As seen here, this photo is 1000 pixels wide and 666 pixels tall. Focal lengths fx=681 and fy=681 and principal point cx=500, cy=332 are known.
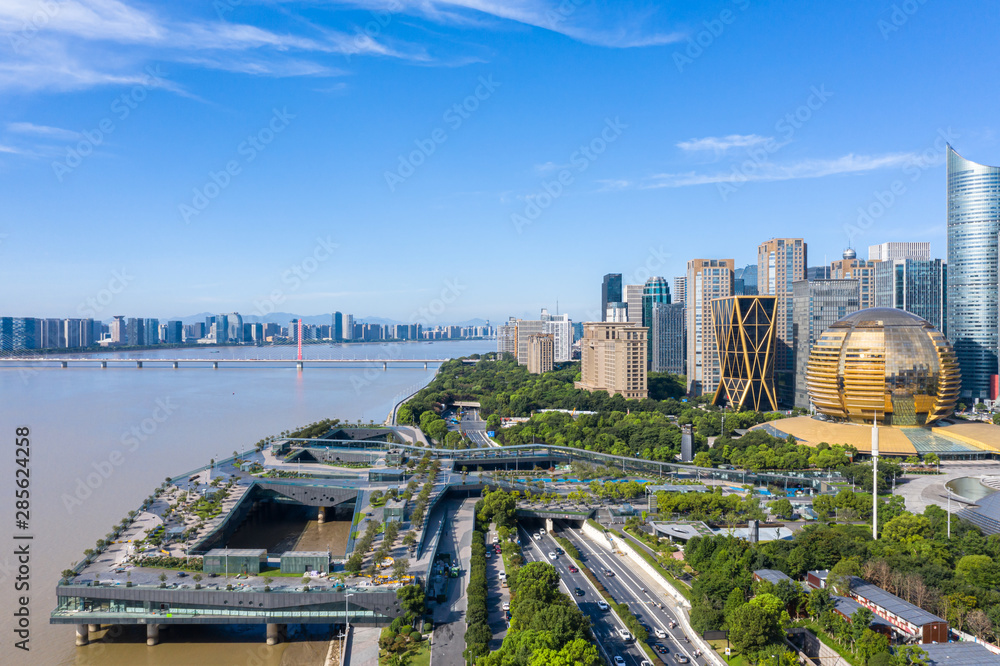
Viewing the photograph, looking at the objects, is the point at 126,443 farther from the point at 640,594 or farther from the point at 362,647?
the point at 640,594

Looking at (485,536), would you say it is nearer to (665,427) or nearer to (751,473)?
(751,473)

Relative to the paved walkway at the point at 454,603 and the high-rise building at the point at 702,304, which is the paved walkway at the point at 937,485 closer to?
the paved walkway at the point at 454,603

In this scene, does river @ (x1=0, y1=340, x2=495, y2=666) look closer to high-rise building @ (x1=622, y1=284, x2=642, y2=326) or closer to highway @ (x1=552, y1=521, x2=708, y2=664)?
highway @ (x1=552, y1=521, x2=708, y2=664)

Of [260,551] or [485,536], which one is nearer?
[260,551]

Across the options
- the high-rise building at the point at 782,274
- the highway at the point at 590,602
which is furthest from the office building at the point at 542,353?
the highway at the point at 590,602

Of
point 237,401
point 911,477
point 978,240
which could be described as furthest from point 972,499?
point 237,401

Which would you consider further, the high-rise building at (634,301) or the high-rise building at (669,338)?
the high-rise building at (634,301)
